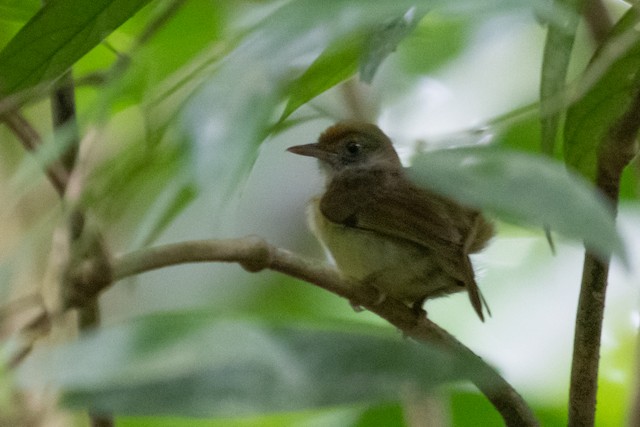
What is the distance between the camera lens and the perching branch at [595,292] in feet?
4.35

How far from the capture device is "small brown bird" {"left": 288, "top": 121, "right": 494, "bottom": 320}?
2260 millimetres

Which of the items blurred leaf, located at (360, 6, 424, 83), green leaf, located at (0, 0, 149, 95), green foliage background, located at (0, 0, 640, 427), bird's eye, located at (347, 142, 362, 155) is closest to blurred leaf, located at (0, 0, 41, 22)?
green foliage background, located at (0, 0, 640, 427)

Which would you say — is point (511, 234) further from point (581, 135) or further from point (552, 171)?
point (552, 171)

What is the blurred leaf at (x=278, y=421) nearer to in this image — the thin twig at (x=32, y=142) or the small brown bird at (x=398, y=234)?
the small brown bird at (x=398, y=234)

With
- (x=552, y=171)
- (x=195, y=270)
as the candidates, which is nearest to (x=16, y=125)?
(x=552, y=171)

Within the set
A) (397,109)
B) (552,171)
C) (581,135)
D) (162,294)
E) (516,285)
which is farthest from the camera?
(162,294)

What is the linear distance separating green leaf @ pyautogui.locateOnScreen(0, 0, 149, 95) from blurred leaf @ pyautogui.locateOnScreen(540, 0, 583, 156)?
0.58 meters

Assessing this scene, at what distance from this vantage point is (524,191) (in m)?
0.71

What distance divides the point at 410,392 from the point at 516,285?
9.58 ft

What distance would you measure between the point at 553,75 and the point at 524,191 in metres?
0.66

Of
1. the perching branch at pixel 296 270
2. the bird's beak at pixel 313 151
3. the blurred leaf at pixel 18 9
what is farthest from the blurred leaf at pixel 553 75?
the bird's beak at pixel 313 151

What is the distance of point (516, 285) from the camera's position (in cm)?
356

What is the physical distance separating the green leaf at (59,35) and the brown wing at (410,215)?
3.57 feet

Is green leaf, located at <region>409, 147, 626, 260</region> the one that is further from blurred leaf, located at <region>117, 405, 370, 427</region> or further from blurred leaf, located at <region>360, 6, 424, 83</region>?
blurred leaf, located at <region>117, 405, 370, 427</region>
